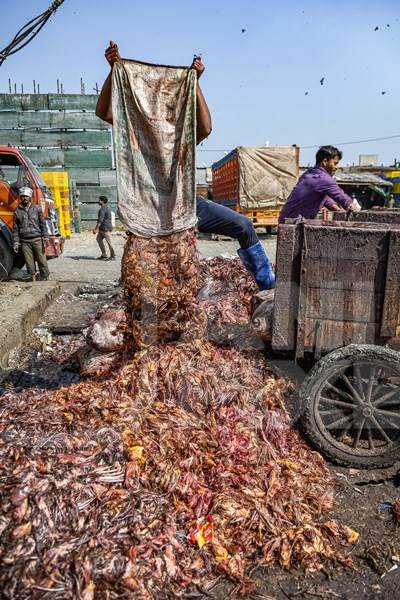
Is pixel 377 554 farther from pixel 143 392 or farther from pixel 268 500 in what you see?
pixel 143 392

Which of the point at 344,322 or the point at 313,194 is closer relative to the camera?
the point at 344,322

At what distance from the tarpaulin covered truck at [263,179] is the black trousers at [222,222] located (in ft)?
43.2

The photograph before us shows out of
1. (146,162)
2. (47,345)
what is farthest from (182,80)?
(47,345)

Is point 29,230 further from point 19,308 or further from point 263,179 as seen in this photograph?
point 263,179

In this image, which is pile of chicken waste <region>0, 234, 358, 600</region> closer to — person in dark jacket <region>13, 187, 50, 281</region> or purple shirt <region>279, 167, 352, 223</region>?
purple shirt <region>279, 167, 352, 223</region>

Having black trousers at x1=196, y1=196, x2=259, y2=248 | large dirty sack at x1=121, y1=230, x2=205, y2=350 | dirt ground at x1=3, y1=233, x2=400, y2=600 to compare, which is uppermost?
black trousers at x1=196, y1=196, x2=259, y2=248

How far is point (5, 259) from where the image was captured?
31.1ft

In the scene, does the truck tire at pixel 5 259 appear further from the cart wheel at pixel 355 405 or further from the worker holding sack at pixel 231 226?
the cart wheel at pixel 355 405

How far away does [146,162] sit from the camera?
146 inches

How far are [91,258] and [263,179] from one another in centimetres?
749

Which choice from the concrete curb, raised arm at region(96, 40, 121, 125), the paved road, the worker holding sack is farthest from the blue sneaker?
the paved road

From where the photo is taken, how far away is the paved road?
10.8m

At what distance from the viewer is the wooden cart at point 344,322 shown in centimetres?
309

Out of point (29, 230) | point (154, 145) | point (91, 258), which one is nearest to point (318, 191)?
point (154, 145)
